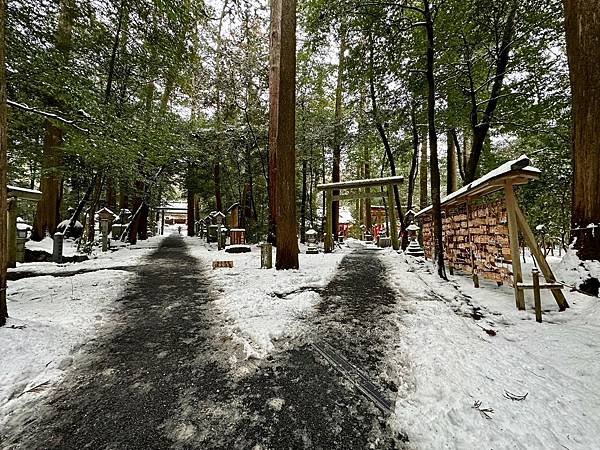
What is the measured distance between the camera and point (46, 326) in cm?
292

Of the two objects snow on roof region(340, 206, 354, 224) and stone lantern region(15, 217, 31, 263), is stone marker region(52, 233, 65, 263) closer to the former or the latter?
stone lantern region(15, 217, 31, 263)

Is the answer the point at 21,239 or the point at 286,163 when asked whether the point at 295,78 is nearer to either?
the point at 286,163

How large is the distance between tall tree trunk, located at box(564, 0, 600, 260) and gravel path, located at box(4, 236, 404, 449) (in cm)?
302

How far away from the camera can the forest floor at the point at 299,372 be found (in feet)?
5.25

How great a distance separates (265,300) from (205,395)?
2196 millimetres

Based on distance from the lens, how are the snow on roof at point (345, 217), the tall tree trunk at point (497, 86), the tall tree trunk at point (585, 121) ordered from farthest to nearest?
the snow on roof at point (345, 217) → the tall tree trunk at point (497, 86) → the tall tree trunk at point (585, 121)

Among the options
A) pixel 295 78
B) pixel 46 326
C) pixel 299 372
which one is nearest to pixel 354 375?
pixel 299 372

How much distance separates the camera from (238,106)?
12773 millimetres

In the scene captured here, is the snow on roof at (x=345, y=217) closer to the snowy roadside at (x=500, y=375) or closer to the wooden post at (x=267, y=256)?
the wooden post at (x=267, y=256)

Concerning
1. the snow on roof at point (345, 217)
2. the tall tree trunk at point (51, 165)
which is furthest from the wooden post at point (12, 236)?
the snow on roof at point (345, 217)

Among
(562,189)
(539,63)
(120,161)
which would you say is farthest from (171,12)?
(562,189)

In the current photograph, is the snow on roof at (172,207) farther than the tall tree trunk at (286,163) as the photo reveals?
Yes

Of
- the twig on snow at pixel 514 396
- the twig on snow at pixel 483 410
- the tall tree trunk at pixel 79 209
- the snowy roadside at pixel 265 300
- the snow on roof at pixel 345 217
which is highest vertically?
the snow on roof at pixel 345 217

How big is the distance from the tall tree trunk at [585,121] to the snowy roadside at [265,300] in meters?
3.78
